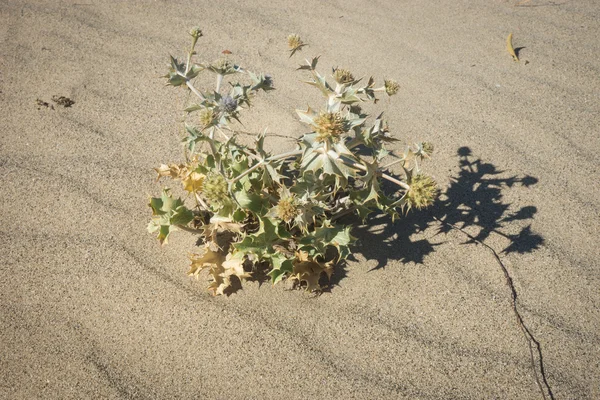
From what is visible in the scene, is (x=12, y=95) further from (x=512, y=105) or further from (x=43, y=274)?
(x=512, y=105)

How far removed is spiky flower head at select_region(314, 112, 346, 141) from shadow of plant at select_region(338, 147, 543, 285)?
0.79 m

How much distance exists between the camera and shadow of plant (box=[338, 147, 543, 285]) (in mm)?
2153

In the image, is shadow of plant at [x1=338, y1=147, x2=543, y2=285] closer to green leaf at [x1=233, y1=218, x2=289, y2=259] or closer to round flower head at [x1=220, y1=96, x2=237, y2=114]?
green leaf at [x1=233, y1=218, x2=289, y2=259]

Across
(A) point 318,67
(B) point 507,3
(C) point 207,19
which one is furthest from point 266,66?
(B) point 507,3

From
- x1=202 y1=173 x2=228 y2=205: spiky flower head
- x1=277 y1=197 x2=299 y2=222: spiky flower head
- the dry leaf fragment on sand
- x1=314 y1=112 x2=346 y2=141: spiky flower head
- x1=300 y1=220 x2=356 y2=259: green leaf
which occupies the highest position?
the dry leaf fragment on sand

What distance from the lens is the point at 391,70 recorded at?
128 inches

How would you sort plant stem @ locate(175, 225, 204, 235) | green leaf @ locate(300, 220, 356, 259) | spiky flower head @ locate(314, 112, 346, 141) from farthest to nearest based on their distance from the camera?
plant stem @ locate(175, 225, 204, 235), green leaf @ locate(300, 220, 356, 259), spiky flower head @ locate(314, 112, 346, 141)

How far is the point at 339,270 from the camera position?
6.80 ft

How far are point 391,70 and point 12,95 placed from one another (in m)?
2.59

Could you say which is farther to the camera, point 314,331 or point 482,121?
point 482,121

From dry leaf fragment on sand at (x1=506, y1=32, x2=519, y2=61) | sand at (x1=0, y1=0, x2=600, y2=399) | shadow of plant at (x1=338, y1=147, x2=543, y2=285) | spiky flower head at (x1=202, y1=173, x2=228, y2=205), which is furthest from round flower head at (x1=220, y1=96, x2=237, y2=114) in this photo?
dry leaf fragment on sand at (x1=506, y1=32, x2=519, y2=61)

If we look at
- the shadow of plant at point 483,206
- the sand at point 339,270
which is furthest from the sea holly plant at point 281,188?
the shadow of plant at point 483,206

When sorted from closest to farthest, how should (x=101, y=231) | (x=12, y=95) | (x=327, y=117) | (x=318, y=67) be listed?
(x=327, y=117) → (x=101, y=231) → (x=12, y=95) → (x=318, y=67)

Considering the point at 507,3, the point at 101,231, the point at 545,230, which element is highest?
the point at 507,3
